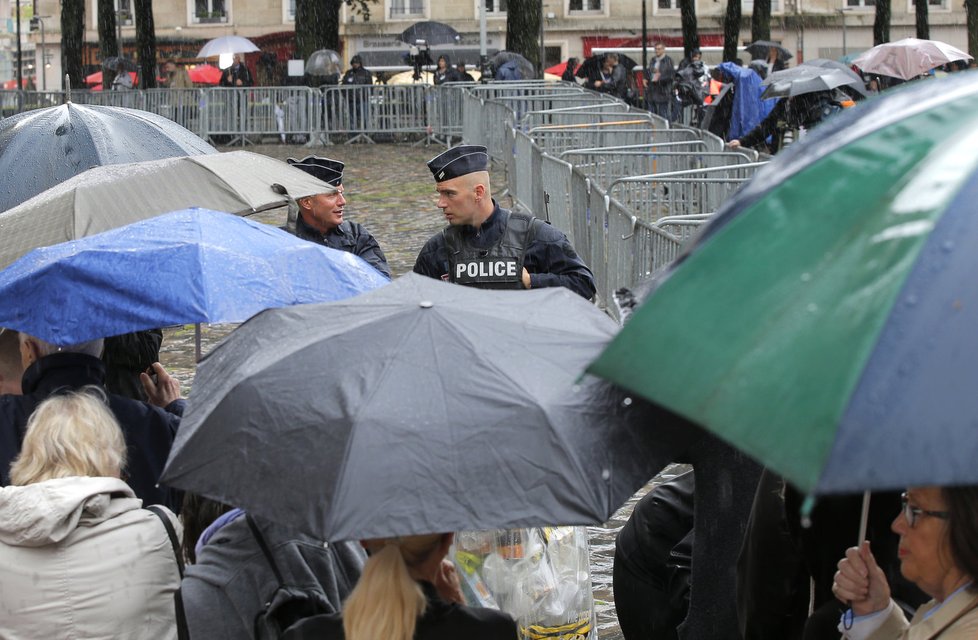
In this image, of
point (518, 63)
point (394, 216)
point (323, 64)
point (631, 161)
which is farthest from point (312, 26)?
point (631, 161)

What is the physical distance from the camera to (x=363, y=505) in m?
3.06

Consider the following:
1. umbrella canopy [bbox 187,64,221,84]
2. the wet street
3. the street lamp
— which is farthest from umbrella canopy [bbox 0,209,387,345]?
the street lamp

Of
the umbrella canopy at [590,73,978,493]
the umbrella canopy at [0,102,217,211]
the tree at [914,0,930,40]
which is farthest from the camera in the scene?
the tree at [914,0,930,40]

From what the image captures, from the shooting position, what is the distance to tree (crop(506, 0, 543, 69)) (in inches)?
1319

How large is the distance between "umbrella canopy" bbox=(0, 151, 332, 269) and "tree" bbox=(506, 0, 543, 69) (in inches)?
1062

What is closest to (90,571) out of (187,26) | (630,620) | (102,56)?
(630,620)

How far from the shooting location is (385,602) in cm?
316

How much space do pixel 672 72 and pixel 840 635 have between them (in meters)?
28.1

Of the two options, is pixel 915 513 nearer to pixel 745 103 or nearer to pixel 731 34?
pixel 745 103

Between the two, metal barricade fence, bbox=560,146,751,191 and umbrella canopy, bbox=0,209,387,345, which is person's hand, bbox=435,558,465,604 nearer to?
umbrella canopy, bbox=0,209,387,345

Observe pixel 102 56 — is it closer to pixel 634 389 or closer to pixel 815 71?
pixel 815 71

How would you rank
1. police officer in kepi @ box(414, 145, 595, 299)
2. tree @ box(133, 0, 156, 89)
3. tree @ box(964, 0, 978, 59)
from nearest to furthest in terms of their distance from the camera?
police officer in kepi @ box(414, 145, 595, 299), tree @ box(964, 0, 978, 59), tree @ box(133, 0, 156, 89)

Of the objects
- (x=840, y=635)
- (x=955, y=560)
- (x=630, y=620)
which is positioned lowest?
(x=630, y=620)

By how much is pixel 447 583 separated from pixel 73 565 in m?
1.02
